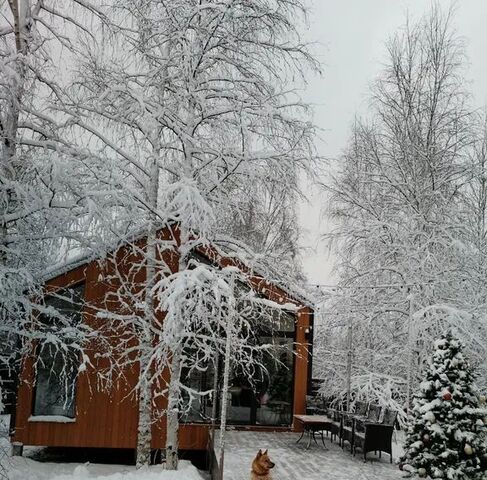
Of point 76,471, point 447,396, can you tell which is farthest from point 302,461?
point 76,471

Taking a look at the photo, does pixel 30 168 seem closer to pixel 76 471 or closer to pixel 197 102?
pixel 197 102

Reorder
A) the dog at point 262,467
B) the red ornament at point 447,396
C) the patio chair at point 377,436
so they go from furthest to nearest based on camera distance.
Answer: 1. the patio chair at point 377,436
2. the red ornament at point 447,396
3. the dog at point 262,467

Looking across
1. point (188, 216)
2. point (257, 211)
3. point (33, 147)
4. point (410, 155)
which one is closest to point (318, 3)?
point (257, 211)

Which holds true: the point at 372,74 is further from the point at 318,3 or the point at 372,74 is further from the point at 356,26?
the point at 318,3

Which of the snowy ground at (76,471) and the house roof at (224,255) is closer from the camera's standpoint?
the house roof at (224,255)

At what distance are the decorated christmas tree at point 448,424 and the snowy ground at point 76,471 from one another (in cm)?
354

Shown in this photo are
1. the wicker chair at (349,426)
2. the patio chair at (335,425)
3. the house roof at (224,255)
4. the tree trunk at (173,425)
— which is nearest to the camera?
the house roof at (224,255)

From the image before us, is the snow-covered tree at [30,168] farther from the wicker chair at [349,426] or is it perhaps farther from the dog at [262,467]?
the wicker chair at [349,426]

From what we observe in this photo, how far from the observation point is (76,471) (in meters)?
10.3

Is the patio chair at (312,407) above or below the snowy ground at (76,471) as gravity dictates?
above

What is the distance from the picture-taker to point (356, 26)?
13.9 m

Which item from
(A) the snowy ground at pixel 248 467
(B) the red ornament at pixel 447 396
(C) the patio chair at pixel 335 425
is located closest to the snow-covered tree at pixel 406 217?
(C) the patio chair at pixel 335 425

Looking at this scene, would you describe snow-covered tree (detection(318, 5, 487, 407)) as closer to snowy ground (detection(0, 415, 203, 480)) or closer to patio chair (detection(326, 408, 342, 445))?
patio chair (detection(326, 408, 342, 445))

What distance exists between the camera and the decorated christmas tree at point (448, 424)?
8703 millimetres
